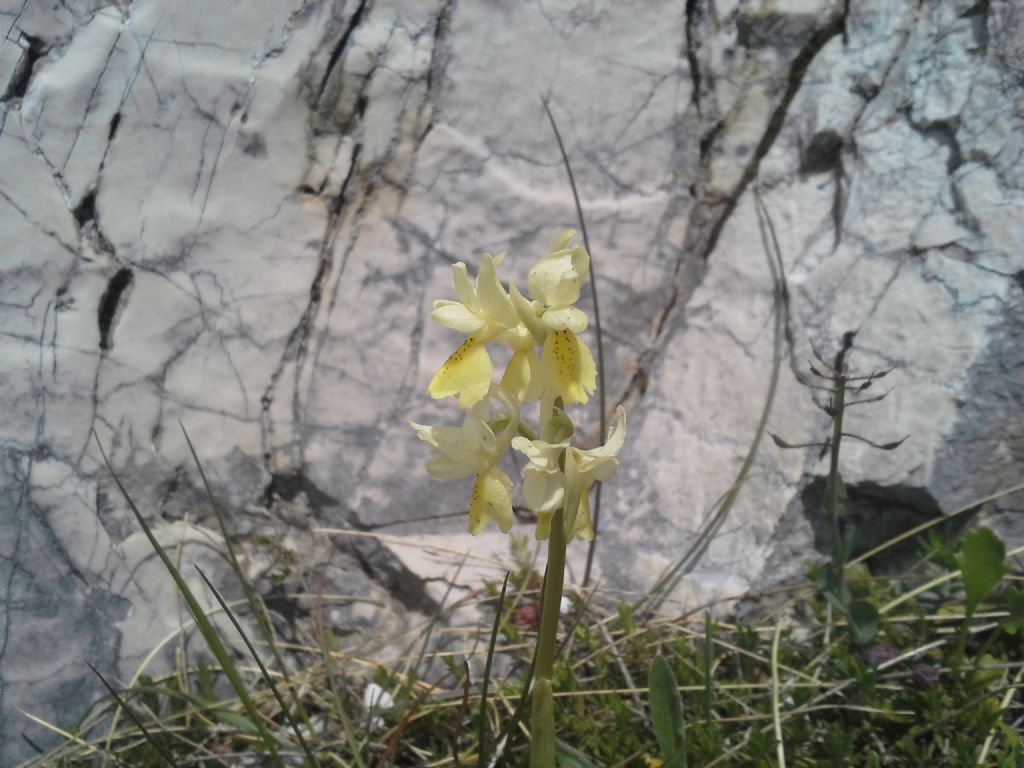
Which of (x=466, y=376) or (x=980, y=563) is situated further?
(x=980, y=563)

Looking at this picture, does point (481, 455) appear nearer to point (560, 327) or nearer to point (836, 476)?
point (560, 327)

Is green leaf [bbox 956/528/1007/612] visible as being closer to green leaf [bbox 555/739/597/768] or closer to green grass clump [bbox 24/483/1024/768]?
green grass clump [bbox 24/483/1024/768]

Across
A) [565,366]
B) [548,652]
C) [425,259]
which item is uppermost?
[425,259]

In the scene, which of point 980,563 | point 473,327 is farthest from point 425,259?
point 980,563

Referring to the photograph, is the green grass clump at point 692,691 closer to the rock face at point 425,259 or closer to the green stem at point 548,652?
the rock face at point 425,259

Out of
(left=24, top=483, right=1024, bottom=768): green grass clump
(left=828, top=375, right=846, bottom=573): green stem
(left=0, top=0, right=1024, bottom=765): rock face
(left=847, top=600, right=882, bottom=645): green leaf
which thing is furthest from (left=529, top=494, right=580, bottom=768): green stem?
(left=0, top=0, right=1024, bottom=765): rock face

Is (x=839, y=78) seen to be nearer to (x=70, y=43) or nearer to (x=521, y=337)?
(x=521, y=337)

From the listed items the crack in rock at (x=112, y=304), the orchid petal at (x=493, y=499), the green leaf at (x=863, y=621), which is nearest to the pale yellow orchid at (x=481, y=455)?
the orchid petal at (x=493, y=499)

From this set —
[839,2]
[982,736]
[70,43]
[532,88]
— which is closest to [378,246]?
[532,88]
